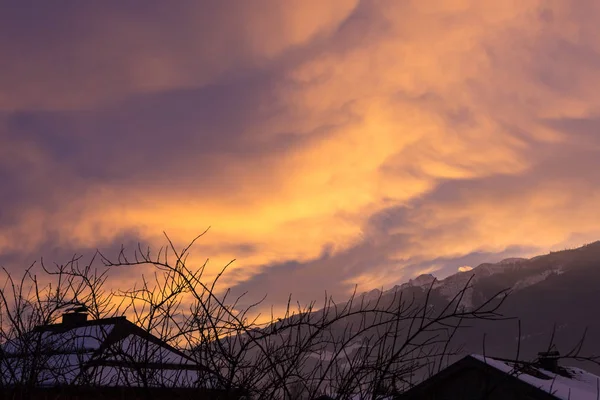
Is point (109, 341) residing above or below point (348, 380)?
above

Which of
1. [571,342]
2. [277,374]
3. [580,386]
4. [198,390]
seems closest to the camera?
[277,374]

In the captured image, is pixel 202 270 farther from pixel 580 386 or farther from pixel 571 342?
pixel 571 342

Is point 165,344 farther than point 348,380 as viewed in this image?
Yes

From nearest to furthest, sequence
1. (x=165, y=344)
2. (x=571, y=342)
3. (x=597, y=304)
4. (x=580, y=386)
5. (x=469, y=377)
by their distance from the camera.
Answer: (x=165, y=344), (x=580, y=386), (x=469, y=377), (x=571, y=342), (x=597, y=304)

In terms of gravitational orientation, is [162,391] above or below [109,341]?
below

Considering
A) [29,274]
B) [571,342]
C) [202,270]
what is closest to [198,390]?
[202,270]

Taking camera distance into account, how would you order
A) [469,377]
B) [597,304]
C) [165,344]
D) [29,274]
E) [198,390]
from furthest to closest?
[597,304] < [469,377] < [29,274] < [165,344] < [198,390]

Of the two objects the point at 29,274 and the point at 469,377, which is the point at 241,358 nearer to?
the point at 29,274

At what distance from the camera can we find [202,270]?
4.45m

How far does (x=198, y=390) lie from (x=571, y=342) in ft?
613

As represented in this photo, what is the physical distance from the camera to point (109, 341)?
151 inches

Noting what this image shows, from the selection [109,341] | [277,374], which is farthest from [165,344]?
[277,374]

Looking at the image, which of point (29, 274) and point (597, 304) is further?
point (597, 304)

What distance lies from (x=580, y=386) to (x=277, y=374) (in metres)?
17.6
